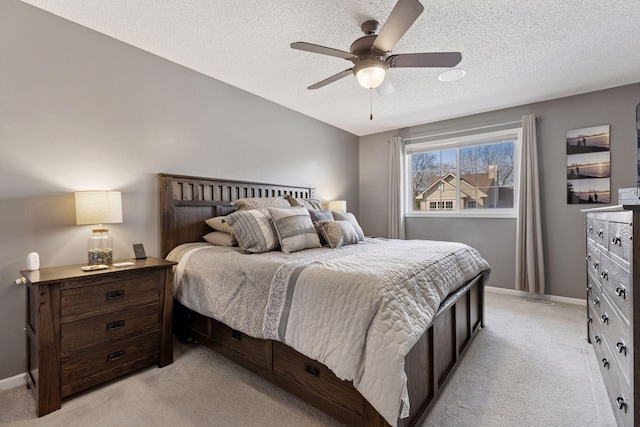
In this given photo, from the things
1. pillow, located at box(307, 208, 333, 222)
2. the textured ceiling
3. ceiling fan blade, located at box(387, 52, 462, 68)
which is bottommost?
pillow, located at box(307, 208, 333, 222)

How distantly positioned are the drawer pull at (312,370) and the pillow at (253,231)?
95cm

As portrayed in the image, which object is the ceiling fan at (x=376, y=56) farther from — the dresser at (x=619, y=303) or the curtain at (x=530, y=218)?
the curtain at (x=530, y=218)

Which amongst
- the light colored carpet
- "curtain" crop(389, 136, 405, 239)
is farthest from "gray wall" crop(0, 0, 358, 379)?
"curtain" crop(389, 136, 405, 239)

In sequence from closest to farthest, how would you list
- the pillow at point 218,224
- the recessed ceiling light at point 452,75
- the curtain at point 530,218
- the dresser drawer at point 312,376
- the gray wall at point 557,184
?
the dresser drawer at point 312,376 < the pillow at point 218,224 < the recessed ceiling light at point 452,75 < the gray wall at point 557,184 < the curtain at point 530,218

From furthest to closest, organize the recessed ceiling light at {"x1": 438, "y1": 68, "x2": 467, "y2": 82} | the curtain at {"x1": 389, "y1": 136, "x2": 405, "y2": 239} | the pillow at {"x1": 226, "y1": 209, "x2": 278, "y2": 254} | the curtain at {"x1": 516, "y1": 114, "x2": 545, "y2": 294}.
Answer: the curtain at {"x1": 389, "y1": 136, "x2": 405, "y2": 239}, the curtain at {"x1": 516, "y1": 114, "x2": 545, "y2": 294}, the recessed ceiling light at {"x1": 438, "y1": 68, "x2": 467, "y2": 82}, the pillow at {"x1": 226, "y1": 209, "x2": 278, "y2": 254}

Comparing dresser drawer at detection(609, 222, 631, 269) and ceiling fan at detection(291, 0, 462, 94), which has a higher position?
ceiling fan at detection(291, 0, 462, 94)

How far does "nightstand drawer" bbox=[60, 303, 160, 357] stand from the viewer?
169cm

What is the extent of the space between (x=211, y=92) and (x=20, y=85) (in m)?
1.44

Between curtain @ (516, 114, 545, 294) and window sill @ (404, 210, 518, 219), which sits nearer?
curtain @ (516, 114, 545, 294)

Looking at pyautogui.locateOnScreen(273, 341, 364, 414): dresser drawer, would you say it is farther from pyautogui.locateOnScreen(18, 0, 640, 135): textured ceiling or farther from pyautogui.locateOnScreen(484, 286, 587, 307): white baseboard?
pyautogui.locateOnScreen(484, 286, 587, 307): white baseboard

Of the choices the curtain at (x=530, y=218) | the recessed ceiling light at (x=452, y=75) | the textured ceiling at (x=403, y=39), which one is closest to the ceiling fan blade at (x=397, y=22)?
the textured ceiling at (x=403, y=39)

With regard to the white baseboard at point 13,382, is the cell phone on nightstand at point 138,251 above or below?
above

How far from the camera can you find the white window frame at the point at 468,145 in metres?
3.89

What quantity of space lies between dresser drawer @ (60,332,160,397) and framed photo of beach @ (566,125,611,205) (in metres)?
4.62
